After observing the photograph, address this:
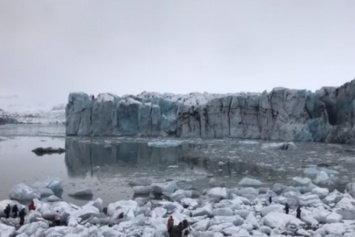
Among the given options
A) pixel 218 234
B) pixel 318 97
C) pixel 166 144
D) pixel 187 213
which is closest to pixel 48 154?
pixel 166 144

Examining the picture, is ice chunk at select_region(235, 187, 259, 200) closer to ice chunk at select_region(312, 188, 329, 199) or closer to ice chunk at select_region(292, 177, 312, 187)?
ice chunk at select_region(312, 188, 329, 199)

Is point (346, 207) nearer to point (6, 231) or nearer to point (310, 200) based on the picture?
point (310, 200)

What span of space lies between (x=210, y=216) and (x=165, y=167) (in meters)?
9.41

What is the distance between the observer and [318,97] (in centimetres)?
3231

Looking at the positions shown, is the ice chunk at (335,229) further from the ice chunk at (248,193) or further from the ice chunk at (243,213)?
the ice chunk at (248,193)

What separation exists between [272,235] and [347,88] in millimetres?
26070

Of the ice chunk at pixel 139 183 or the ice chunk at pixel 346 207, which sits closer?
the ice chunk at pixel 346 207

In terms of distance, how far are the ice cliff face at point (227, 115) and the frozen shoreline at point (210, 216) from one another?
68.3ft

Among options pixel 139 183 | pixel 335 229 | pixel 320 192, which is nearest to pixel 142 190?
pixel 139 183

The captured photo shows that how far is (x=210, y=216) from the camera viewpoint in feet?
30.4

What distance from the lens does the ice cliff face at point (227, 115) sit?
30984 millimetres

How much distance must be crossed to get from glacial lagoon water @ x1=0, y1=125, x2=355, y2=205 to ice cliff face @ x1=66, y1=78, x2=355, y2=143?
6.50m

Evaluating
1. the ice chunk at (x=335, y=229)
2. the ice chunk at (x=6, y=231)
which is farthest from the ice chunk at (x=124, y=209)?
the ice chunk at (x=335, y=229)

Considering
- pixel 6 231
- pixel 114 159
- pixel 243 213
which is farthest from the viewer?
pixel 114 159
